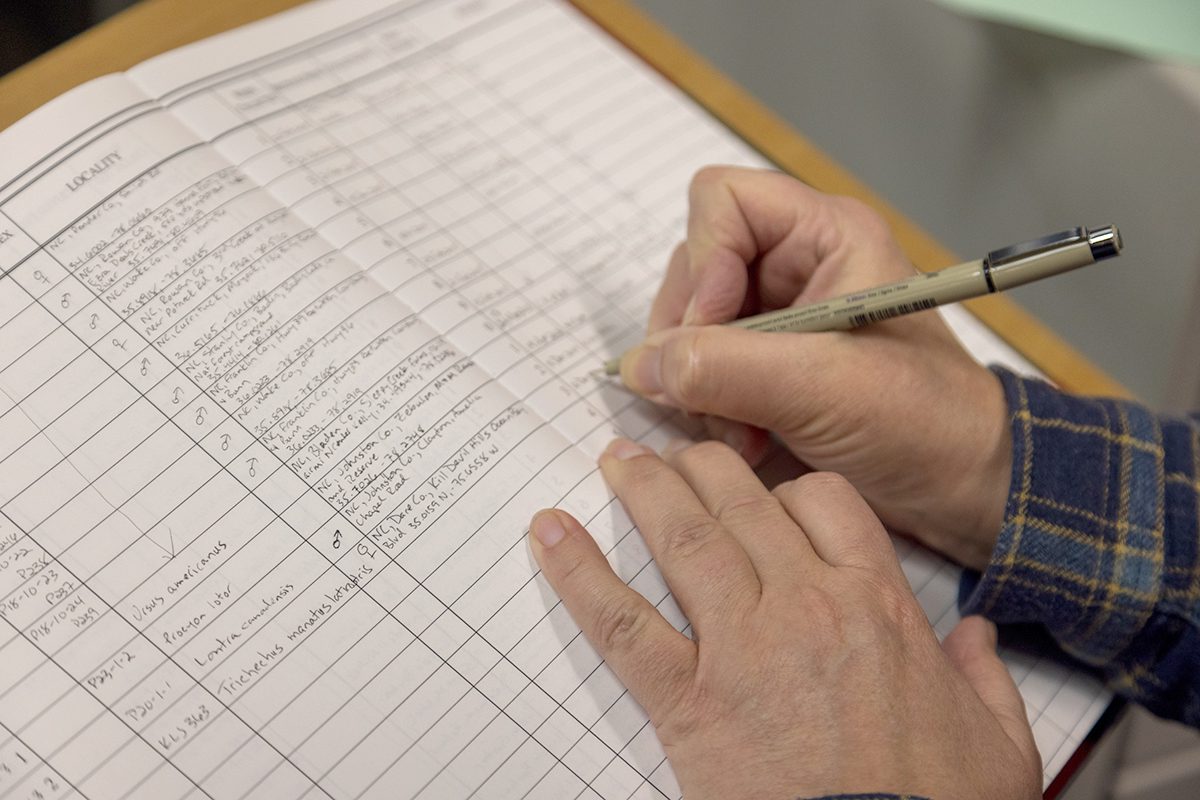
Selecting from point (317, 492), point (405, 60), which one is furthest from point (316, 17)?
point (317, 492)

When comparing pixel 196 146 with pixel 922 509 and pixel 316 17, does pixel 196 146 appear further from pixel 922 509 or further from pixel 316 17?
pixel 922 509

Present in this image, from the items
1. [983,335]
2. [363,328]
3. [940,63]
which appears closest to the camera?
[363,328]

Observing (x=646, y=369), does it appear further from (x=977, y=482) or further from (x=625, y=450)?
(x=977, y=482)

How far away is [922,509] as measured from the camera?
62cm

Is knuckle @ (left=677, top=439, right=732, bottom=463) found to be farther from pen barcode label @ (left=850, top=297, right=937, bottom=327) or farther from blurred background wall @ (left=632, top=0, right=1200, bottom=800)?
blurred background wall @ (left=632, top=0, right=1200, bottom=800)

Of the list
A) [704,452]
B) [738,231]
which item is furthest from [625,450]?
[738,231]

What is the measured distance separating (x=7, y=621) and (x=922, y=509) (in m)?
0.49

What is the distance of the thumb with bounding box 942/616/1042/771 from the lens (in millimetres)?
530

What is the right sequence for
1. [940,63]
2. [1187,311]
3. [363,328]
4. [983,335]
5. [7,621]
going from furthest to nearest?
[940,63], [1187,311], [983,335], [363,328], [7,621]

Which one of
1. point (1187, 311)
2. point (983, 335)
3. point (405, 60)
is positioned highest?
point (405, 60)

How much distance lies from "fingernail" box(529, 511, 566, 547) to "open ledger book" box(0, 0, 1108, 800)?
14 millimetres

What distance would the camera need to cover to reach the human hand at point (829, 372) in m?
0.58

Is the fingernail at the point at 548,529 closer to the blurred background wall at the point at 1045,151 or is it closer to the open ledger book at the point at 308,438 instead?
the open ledger book at the point at 308,438

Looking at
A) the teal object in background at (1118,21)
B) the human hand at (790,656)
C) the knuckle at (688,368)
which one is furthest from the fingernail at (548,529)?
the teal object in background at (1118,21)
